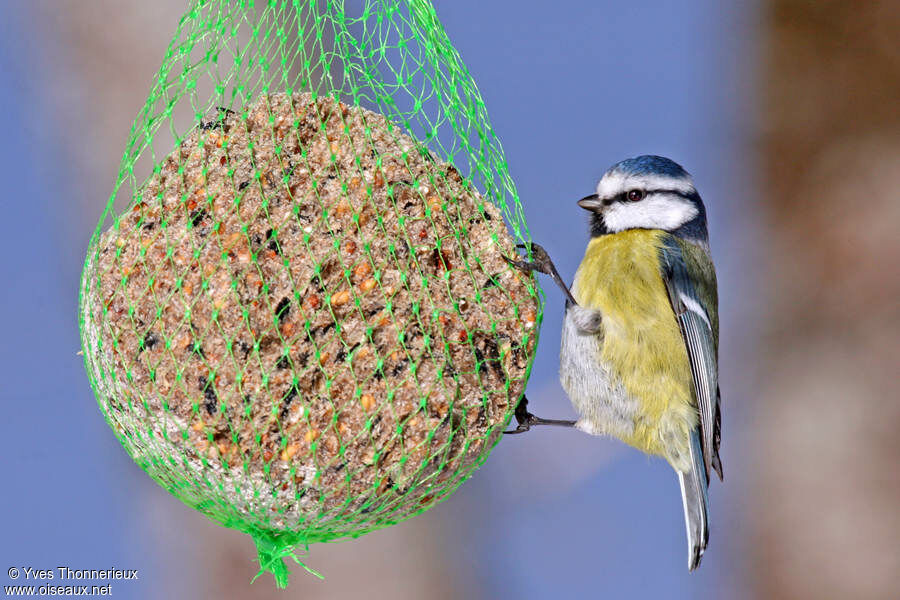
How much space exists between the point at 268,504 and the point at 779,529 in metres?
3.56

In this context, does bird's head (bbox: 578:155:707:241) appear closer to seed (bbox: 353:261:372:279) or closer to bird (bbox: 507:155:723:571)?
bird (bbox: 507:155:723:571)

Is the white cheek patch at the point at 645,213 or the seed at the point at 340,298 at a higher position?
the white cheek patch at the point at 645,213

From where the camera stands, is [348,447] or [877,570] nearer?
[348,447]

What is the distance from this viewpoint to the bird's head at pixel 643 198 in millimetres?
3584

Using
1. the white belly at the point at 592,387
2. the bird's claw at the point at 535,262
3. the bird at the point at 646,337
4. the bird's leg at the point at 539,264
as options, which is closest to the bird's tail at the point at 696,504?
the bird at the point at 646,337

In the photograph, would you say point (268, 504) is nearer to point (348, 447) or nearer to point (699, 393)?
point (348, 447)

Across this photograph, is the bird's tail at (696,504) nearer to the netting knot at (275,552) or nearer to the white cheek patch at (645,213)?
the white cheek patch at (645,213)

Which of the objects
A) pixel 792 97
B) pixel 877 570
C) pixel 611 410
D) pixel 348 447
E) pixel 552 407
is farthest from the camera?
pixel 792 97

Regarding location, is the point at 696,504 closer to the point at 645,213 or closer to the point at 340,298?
the point at 645,213

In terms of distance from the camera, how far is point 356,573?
5137 mm

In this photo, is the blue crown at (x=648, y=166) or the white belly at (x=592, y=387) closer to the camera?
the white belly at (x=592, y=387)

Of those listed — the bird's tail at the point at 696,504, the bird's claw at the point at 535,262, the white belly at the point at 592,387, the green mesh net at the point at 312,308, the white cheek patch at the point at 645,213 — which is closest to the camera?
→ the green mesh net at the point at 312,308

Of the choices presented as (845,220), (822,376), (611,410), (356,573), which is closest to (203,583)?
(356,573)

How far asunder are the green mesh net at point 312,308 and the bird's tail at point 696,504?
0.98 m
